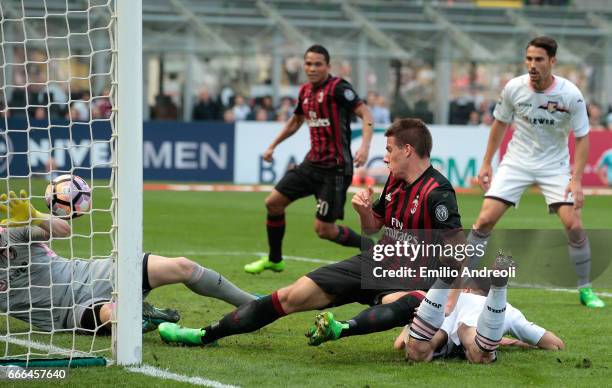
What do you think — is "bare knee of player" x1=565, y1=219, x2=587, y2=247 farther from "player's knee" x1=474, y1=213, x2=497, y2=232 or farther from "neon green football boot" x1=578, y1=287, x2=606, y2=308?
"player's knee" x1=474, y1=213, x2=497, y2=232

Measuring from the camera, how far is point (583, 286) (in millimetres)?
9203

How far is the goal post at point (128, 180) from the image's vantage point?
610 cm

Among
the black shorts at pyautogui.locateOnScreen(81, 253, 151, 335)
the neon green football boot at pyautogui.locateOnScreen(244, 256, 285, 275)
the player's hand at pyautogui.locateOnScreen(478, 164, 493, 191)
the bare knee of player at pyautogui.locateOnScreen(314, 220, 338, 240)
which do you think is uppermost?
the player's hand at pyautogui.locateOnScreen(478, 164, 493, 191)

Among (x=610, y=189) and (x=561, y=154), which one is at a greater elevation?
(x=561, y=154)

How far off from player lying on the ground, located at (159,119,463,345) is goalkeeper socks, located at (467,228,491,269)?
0.38m

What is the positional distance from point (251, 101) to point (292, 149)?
4.75m

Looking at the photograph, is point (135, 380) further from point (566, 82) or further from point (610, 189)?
point (610, 189)

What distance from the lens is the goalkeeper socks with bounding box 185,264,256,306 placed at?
280 inches

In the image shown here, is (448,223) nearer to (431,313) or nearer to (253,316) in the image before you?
(431,313)

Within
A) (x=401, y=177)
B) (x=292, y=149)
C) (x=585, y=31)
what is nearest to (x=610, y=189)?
(x=292, y=149)

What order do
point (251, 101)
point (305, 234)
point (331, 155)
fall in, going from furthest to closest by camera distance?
point (251, 101), point (305, 234), point (331, 155)

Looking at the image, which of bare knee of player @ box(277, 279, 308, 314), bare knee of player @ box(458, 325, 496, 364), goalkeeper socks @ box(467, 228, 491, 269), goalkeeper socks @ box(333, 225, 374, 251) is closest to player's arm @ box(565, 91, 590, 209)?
goalkeeper socks @ box(467, 228, 491, 269)

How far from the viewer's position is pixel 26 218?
6676mm

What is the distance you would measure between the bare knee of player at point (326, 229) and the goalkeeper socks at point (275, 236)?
0.34 m
